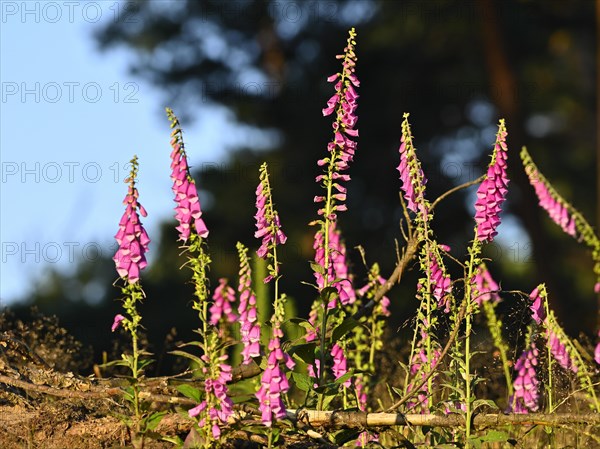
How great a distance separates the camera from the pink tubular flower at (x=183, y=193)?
439cm

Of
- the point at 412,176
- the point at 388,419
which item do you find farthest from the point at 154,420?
the point at 412,176

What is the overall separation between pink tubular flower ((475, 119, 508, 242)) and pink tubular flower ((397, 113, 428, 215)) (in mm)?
275

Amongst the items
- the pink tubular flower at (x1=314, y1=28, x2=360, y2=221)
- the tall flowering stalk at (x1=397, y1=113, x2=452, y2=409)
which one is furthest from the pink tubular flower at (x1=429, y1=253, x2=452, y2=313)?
the pink tubular flower at (x1=314, y1=28, x2=360, y2=221)

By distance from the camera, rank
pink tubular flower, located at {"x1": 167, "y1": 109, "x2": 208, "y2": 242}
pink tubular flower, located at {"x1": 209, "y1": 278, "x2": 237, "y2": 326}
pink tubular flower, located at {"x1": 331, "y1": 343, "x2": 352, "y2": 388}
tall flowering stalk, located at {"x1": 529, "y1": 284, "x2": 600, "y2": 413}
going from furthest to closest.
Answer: pink tubular flower, located at {"x1": 209, "y1": 278, "x2": 237, "y2": 326}, pink tubular flower, located at {"x1": 331, "y1": 343, "x2": 352, "y2": 388}, tall flowering stalk, located at {"x1": 529, "y1": 284, "x2": 600, "y2": 413}, pink tubular flower, located at {"x1": 167, "y1": 109, "x2": 208, "y2": 242}

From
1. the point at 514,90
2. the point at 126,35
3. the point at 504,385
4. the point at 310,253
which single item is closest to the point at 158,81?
the point at 126,35

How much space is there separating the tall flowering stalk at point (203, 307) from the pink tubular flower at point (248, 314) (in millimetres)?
214

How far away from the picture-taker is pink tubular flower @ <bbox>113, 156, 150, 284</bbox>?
4402mm

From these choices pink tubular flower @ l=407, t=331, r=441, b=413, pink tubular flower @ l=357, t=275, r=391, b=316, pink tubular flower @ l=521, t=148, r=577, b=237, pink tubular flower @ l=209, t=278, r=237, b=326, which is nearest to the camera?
pink tubular flower @ l=407, t=331, r=441, b=413

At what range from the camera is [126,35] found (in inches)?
1035

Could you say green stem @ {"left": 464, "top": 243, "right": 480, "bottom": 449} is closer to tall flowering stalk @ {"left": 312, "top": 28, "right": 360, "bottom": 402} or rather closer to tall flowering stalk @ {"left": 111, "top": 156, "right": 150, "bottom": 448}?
tall flowering stalk @ {"left": 312, "top": 28, "right": 360, "bottom": 402}

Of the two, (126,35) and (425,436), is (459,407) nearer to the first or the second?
(425,436)

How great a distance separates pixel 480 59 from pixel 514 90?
4.77 meters

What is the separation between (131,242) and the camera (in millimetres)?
4426

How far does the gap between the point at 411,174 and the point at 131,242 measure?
1.48m
